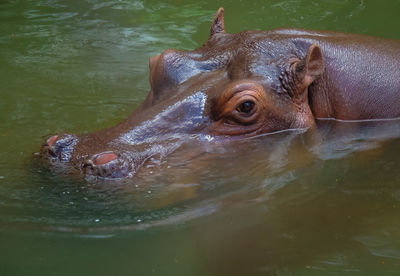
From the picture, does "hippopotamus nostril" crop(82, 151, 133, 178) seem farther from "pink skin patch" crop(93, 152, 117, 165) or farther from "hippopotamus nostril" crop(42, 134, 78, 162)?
"hippopotamus nostril" crop(42, 134, 78, 162)

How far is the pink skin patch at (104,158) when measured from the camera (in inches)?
154

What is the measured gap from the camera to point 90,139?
14.1 feet

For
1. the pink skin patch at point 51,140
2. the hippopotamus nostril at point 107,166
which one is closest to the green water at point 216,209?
the hippopotamus nostril at point 107,166

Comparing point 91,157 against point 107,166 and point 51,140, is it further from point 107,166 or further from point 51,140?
point 51,140

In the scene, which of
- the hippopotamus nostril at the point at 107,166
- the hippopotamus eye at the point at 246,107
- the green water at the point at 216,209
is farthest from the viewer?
the hippopotamus eye at the point at 246,107

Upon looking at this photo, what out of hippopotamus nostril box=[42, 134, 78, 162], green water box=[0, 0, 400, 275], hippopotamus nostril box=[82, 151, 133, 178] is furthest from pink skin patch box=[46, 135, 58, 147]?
hippopotamus nostril box=[82, 151, 133, 178]

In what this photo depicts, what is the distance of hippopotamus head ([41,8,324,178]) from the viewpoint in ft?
13.5

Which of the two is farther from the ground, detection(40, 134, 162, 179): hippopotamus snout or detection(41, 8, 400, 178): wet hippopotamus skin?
detection(41, 8, 400, 178): wet hippopotamus skin

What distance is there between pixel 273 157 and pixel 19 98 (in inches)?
131

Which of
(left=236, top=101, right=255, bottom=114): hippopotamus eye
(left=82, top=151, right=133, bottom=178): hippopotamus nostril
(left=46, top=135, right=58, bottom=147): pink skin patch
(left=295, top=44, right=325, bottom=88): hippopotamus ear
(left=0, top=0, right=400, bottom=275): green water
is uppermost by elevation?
(left=295, top=44, right=325, bottom=88): hippopotamus ear

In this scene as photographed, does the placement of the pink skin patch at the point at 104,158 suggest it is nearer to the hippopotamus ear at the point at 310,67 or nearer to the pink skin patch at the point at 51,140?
the pink skin patch at the point at 51,140

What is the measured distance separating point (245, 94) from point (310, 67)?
0.67 meters

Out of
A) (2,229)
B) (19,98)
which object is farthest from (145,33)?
Result: (2,229)

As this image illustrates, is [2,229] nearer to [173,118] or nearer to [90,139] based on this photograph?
[90,139]
